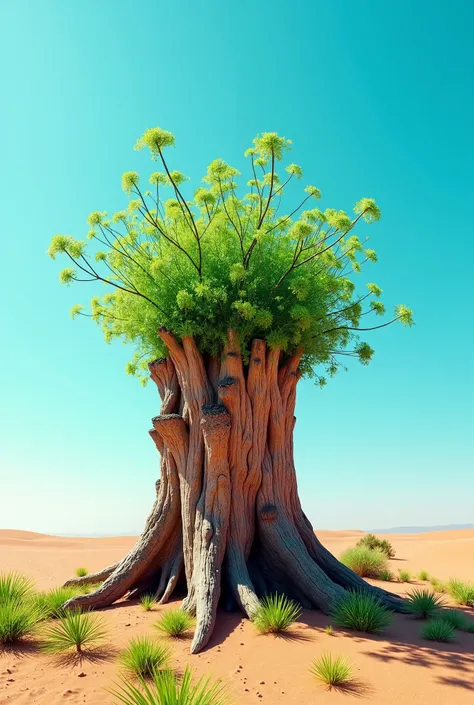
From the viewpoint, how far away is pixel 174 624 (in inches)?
261

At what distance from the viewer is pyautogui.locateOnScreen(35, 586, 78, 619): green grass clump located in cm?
789

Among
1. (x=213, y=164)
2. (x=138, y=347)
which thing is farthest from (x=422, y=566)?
(x=213, y=164)

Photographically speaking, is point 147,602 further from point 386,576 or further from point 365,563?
point 386,576

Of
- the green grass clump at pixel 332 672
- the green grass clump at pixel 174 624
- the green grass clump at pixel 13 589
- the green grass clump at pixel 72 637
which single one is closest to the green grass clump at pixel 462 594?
the green grass clump at pixel 332 672

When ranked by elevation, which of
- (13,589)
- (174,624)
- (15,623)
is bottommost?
(174,624)

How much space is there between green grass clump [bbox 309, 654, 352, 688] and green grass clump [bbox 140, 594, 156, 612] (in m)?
3.66

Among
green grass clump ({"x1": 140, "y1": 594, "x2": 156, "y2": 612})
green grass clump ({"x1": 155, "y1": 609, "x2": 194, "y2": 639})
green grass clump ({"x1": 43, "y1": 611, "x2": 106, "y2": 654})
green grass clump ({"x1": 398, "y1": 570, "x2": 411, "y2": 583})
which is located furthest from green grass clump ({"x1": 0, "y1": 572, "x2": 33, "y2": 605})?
green grass clump ({"x1": 398, "y1": 570, "x2": 411, "y2": 583})

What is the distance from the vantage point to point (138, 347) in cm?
1109

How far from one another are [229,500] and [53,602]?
3.42m

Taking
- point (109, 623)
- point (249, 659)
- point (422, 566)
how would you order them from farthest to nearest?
point (422, 566), point (109, 623), point (249, 659)

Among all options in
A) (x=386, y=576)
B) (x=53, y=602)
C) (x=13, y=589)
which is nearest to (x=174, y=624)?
(x=53, y=602)

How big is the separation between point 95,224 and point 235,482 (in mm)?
5427

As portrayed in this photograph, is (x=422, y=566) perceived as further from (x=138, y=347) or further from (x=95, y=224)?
(x=95, y=224)

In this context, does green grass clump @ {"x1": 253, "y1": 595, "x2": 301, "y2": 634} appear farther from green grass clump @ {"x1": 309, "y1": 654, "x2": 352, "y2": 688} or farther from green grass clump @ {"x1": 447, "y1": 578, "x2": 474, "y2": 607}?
green grass clump @ {"x1": 447, "y1": 578, "x2": 474, "y2": 607}
